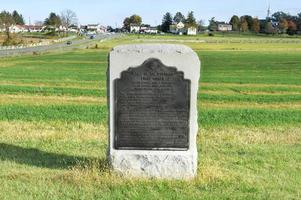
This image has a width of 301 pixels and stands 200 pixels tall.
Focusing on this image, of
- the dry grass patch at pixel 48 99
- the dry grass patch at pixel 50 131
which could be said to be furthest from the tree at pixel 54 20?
the dry grass patch at pixel 50 131

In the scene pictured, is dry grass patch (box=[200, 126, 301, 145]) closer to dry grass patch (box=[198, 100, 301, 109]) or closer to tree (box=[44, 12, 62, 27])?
dry grass patch (box=[198, 100, 301, 109])

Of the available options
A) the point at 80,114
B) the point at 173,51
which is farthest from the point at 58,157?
the point at 80,114

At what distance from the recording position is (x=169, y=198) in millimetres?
6387

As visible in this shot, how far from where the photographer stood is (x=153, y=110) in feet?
24.4

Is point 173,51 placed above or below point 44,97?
above

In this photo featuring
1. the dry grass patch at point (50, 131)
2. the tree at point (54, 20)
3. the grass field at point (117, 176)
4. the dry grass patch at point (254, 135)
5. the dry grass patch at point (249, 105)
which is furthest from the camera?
the tree at point (54, 20)

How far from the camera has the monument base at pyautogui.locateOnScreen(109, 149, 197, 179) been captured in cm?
734

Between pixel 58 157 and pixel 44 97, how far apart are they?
43.8ft

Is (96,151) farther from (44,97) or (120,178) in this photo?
(44,97)

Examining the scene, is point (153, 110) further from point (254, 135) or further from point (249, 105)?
point (249, 105)

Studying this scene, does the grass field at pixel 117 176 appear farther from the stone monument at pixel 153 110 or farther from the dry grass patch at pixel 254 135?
the stone monument at pixel 153 110

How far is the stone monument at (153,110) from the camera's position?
736 centimetres

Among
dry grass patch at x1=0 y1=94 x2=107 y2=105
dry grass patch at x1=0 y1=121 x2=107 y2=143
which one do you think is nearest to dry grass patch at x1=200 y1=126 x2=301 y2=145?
dry grass patch at x1=0 y1=121 x2=107 y2=143

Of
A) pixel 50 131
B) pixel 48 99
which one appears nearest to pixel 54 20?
pixel 48 99
